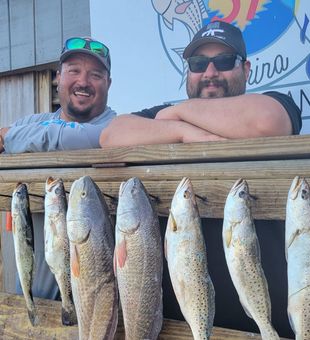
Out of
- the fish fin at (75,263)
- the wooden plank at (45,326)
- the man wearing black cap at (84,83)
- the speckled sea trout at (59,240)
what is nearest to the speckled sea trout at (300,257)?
the wooden plank at (45,326)

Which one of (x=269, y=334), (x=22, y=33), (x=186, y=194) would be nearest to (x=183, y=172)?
(x=186, y=194)

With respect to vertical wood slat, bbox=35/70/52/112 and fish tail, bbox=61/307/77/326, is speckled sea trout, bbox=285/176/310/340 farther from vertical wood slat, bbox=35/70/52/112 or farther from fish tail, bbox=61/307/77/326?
vertical wood slat, bbox=35/70/52/112

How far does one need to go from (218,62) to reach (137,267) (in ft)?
3.75

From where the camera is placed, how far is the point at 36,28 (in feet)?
13.9

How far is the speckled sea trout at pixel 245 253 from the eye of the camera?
154cm

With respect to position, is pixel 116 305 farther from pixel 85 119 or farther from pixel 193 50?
pixel 85 119

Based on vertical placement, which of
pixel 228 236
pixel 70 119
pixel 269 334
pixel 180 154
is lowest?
pixel 269 334

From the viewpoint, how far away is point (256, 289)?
1.54 m

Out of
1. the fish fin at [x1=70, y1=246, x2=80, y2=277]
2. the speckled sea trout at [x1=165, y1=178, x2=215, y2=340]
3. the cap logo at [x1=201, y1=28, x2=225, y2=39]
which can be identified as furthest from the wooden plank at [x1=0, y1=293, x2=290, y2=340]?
the cap logo at [x1=201, y1=28, x2=225, y2=39]

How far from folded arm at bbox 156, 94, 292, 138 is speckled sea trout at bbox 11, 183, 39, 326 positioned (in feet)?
2.35

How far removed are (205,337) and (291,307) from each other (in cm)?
29

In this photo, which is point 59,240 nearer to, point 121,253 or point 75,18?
point 121,253

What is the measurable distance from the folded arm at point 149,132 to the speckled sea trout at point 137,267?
26 centimetres

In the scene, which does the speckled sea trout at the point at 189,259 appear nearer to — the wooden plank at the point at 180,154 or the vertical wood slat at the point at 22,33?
the wooden plank at the point at 180,154
